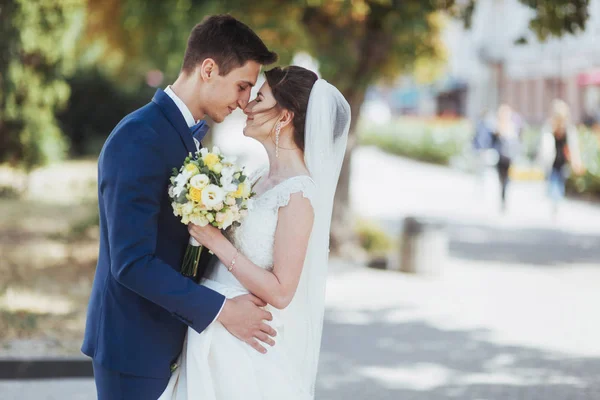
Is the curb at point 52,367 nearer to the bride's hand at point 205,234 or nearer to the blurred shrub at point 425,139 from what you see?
the bride's hand at point 205,234

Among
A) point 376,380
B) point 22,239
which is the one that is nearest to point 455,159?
point 22,239

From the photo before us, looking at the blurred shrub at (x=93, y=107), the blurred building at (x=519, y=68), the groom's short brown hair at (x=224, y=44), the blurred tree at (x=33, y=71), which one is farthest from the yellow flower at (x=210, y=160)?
the blurred building at (x=519, y=68)

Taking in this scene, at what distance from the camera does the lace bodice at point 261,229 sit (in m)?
3.13

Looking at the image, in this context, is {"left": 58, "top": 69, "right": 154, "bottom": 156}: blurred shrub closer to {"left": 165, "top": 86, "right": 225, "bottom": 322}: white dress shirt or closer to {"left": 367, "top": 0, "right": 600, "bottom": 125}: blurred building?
{"left": 367, "top": 0, "right": 600, "bottom": 125}: blurred building

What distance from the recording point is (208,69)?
3059mm

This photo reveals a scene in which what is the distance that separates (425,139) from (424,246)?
A: 2173 cm

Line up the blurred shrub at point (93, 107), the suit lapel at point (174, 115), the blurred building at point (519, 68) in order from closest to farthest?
the suit lapel at point (174, 115) → the blurred shrub at point (93, 107) → the blurred building at point (519, 68)

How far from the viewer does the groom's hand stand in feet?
9.84

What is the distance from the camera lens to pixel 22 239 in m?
13.8

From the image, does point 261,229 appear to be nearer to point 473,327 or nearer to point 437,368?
point 437,368

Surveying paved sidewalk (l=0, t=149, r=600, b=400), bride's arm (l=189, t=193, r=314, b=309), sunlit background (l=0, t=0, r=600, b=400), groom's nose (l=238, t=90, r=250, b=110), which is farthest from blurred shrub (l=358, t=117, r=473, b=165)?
bride's arm (l=189, t=193, r=314, b=309)

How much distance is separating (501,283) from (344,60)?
343 cm

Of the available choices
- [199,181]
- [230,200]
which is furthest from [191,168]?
[230,200]

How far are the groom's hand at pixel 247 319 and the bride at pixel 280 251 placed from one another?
1.3 inches
